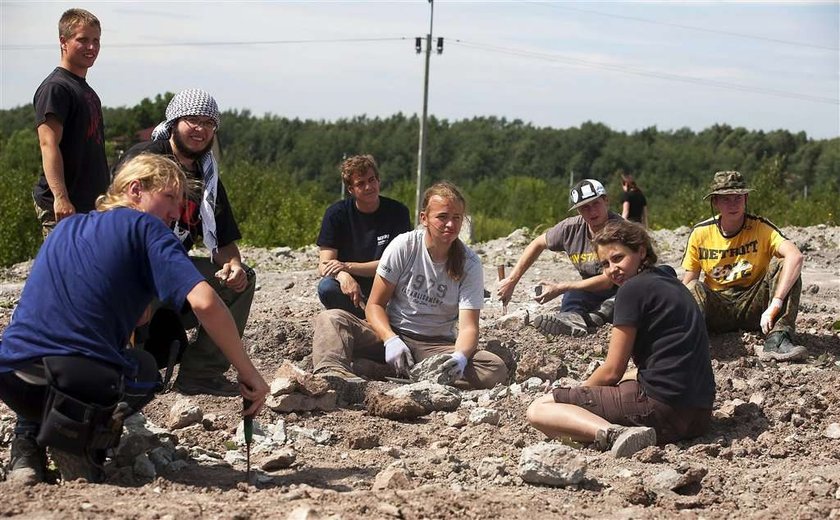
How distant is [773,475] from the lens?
474 centimetres

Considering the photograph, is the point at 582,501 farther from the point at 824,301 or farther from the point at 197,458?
the point at 824,301

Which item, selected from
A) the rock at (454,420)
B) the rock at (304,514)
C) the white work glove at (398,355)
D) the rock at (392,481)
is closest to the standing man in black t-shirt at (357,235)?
the white work glove at (398,355)

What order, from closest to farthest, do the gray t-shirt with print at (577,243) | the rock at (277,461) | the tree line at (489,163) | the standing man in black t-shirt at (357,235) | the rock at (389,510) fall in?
1. the rock at (389,510)
2. the rock at (277,461)
3. the standing man in black t-shirt at (357,235)
4. the gray t-shirt with print at (577,243)
5. the tree line at (489,163)

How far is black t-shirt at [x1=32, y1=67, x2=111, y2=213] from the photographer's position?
586cm

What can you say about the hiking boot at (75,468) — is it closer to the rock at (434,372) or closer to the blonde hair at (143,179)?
the blonde hair at (143,179)

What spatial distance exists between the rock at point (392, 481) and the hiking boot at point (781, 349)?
3.37 meters

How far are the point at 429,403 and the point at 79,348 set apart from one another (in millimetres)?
2235

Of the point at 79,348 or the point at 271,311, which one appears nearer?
the point at 79,348

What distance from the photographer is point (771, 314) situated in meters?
6.71

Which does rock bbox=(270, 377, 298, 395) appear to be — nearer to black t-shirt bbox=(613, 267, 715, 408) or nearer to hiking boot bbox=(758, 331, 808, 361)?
black t-shirt bbox=(613, 267, 715, 408)

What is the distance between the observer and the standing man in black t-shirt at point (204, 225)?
18.5 feet

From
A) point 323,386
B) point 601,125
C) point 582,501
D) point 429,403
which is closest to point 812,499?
point 582,501

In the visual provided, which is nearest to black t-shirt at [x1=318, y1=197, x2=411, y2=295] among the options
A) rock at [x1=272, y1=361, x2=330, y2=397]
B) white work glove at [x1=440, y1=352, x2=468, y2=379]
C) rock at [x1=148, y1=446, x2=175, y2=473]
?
white work glove at [x1=440, y1=352, x2=468, y2=379]

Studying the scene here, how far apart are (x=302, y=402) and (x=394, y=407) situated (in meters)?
0.46
